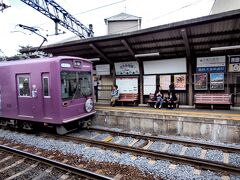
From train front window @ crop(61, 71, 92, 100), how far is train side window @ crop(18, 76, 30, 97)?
165cm

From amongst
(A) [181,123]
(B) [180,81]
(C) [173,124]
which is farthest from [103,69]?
(A) [181,123]

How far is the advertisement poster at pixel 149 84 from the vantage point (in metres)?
11.0

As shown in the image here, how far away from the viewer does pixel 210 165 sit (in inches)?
191

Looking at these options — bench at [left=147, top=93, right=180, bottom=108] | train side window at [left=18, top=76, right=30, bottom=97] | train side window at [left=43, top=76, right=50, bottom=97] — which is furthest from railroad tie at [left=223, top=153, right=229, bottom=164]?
train side window at [left=18, top=76, right=30, bottom=97]

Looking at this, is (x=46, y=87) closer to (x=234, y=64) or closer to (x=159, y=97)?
(x=159, y=97)

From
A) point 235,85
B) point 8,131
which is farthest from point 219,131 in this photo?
point 8,131

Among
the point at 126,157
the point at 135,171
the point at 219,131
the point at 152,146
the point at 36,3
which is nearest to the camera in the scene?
the point at 135,171

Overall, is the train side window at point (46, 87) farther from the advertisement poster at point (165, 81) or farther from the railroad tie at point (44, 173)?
the advertisement poster at point (165, 81)

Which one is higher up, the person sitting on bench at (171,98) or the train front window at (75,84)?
the train front window at (75,84)

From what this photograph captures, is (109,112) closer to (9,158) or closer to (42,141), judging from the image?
(42,141)

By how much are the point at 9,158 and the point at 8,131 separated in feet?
12.2

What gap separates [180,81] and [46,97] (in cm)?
676

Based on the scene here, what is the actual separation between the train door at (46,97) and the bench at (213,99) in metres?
6.78

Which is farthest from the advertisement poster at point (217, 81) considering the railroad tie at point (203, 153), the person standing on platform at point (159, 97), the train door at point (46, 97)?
the train door at point (46, 97)
